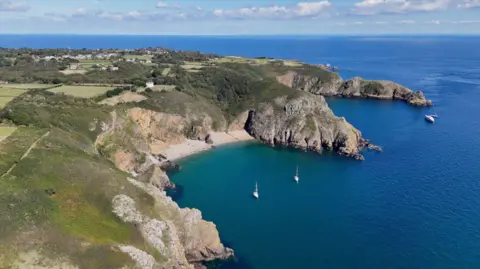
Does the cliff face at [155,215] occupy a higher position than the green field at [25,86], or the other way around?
the green field at [25,86]

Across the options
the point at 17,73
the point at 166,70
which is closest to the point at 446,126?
the point at 166,70

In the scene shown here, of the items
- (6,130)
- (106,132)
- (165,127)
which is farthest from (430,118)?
(6,130)

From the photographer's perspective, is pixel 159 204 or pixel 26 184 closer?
pixel 26 184

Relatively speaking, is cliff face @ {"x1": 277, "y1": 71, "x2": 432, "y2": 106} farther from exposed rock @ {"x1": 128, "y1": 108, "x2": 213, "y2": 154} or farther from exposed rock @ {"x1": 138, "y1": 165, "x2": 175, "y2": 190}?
exposed rock @ {"x1": 138, "y1": 165, "x2": 175, "y2": 190}

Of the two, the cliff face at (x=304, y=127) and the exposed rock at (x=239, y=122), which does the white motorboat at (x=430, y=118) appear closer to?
the cliff face at (x=304, y=127)

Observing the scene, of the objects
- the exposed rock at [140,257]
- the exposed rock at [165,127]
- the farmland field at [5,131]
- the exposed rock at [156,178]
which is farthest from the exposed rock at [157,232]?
the exposed rock at [165,127]

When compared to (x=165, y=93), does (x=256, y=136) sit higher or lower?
lower

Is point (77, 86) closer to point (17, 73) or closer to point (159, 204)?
point (17, 73)
